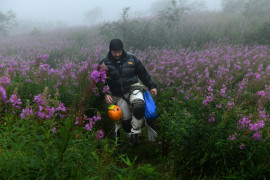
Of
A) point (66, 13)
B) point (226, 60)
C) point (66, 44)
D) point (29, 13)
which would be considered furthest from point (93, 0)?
point (226, 60)

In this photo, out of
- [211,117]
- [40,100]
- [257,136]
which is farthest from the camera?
[211,117]

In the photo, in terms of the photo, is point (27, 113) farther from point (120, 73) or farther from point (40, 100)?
point (120, 73)

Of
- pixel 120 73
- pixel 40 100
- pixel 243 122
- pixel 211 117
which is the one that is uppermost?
pixel 40 100

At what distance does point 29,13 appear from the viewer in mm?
56469

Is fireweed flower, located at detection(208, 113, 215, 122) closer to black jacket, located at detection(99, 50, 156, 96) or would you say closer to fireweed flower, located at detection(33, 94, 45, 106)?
black jacket, located at detection(99, 50, 156, 96)

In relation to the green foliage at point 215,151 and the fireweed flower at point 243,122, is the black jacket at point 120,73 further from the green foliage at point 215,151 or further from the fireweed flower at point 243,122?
the fireweed flower at point 243,122

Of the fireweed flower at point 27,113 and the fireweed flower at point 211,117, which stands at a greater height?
the fireweed flower at point 27,113

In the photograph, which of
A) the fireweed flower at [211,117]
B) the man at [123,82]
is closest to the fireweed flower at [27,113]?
the man at [123,82]

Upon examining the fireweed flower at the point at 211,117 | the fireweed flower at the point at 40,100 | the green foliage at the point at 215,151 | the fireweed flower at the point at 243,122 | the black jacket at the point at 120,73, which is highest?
the fireweed flower at the point at 40,100

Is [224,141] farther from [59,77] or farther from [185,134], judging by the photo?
[59,77]

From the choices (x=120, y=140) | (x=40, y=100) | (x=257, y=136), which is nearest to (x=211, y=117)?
(x=257, y=136)

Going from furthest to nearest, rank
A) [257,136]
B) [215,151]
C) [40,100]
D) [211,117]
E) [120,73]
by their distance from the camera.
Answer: [120,73] → [211,117] → [215,151] → [257,136] → [40,100]

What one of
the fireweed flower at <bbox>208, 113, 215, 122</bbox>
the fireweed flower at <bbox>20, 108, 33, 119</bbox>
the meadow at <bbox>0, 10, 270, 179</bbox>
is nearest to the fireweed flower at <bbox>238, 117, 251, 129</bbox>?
the meadow at <bbox>0, 10, 270, 179</bbox>

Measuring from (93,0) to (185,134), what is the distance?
69402 millimetres
